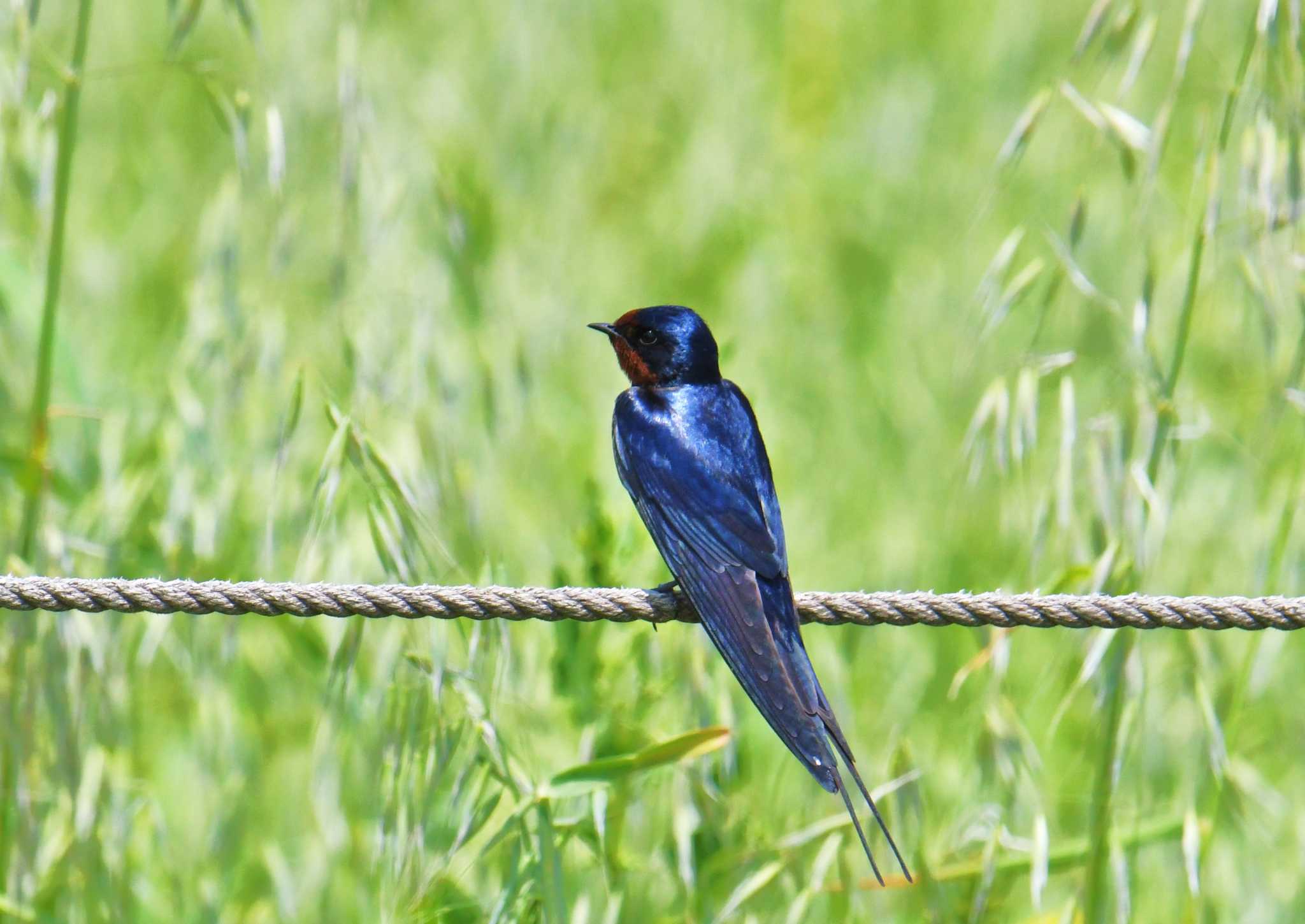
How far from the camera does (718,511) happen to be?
1970 millimetres

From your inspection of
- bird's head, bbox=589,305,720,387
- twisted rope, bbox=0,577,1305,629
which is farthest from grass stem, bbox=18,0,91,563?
bird's head, bbox=589,305,720,387

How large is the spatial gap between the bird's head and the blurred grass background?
20 centimetres

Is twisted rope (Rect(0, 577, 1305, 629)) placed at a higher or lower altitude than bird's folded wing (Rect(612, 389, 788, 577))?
lower

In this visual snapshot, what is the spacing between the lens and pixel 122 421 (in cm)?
225

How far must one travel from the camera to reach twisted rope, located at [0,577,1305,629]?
1222 mm

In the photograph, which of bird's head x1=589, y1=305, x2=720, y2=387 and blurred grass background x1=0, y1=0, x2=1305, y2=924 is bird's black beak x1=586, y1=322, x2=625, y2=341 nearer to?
bird's head x1=589, y1=305, x2=720, y2=387

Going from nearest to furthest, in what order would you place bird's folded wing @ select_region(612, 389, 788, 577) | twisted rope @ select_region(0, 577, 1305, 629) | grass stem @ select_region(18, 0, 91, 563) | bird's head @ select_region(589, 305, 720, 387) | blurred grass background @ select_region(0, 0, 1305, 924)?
1. twisted rope @ select_region(0, 577, 1305, 629)
2. grass stem @ select_region(18, 0, 91, 563)
3. blurred grass background @ select_region(0, 0, 1305, 924)
4. bird's folded wing @ select_region(612, 389, 788, 577)
5. bird's head @ select_region(589, 305, 720, 387)

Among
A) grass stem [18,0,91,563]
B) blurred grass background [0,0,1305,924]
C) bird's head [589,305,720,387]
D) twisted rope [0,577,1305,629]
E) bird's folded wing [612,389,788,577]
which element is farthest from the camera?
bird's head [589,305,720,387]

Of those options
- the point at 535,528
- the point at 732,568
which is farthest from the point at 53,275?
the point at 535,528

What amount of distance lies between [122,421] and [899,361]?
2.04m

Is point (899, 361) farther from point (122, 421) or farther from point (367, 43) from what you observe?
point (122, 421)

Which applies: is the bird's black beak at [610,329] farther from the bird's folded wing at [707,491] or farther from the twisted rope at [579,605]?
the twisted rope at [579,605]

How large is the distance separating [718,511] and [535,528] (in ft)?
1.84

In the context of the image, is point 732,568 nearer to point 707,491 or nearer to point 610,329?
point 707,491
